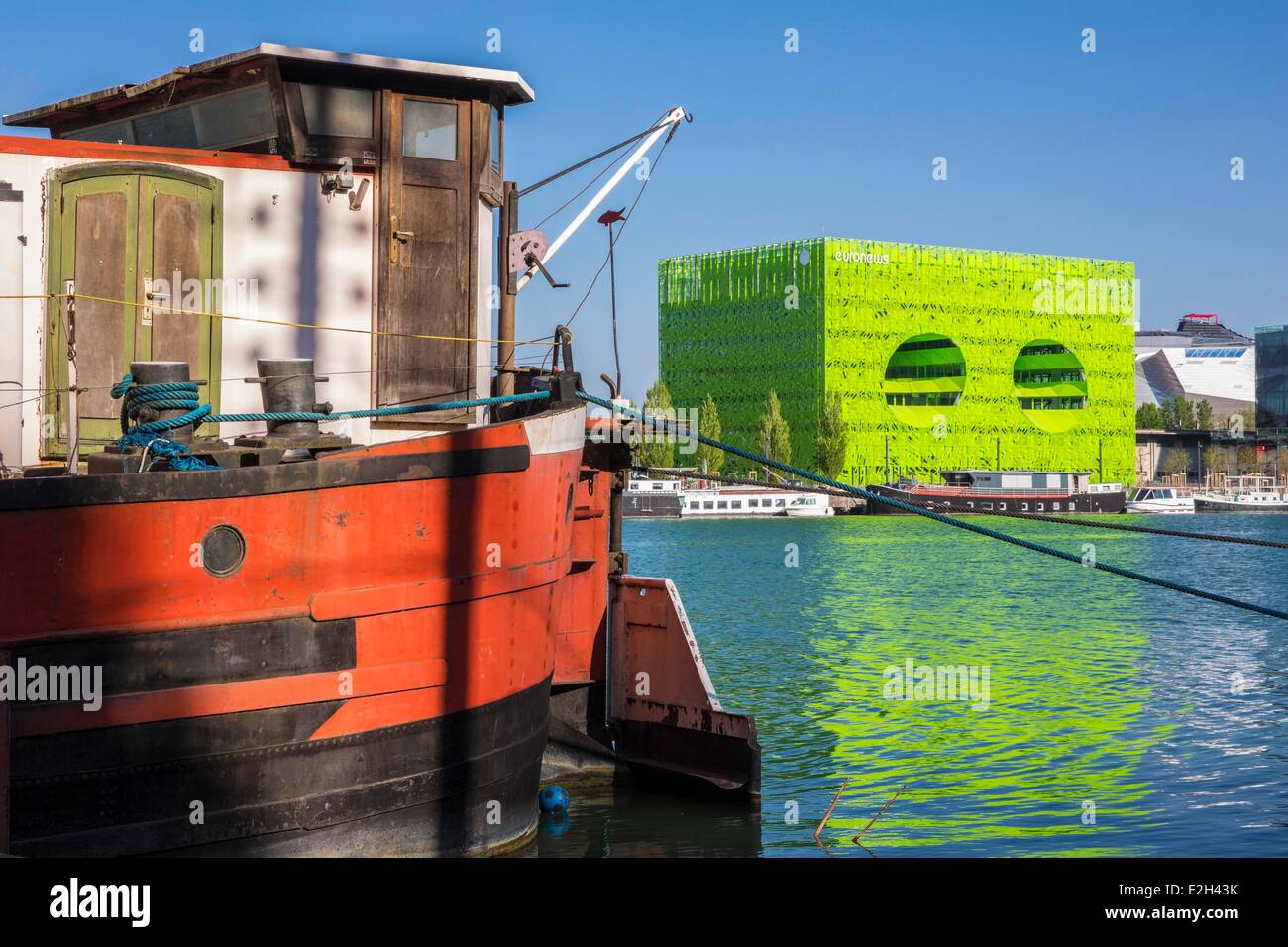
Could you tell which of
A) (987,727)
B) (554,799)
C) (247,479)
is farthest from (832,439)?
(247,479)

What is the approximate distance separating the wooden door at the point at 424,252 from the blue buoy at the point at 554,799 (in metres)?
4.47

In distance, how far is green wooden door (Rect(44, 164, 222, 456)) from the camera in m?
10.4

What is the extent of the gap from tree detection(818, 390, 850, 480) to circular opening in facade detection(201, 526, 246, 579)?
389 ft

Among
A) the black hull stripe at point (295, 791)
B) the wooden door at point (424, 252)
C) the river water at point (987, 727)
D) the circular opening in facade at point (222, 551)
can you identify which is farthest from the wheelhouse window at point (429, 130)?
the river water at point (987, 727)

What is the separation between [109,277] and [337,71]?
97.0 inches

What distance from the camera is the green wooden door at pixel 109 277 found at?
1041 centimetres

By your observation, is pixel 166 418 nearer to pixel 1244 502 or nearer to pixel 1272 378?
pixel 1244 502

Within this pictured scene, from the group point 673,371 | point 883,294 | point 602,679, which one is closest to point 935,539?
point 883,294

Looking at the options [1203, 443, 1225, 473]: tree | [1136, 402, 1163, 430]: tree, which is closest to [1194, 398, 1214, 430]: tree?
[1203, 443, 1225, 473]: tree

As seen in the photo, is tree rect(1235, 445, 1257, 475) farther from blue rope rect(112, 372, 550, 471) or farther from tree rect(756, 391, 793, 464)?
blue rope rect(112, 372, 550, 471)
